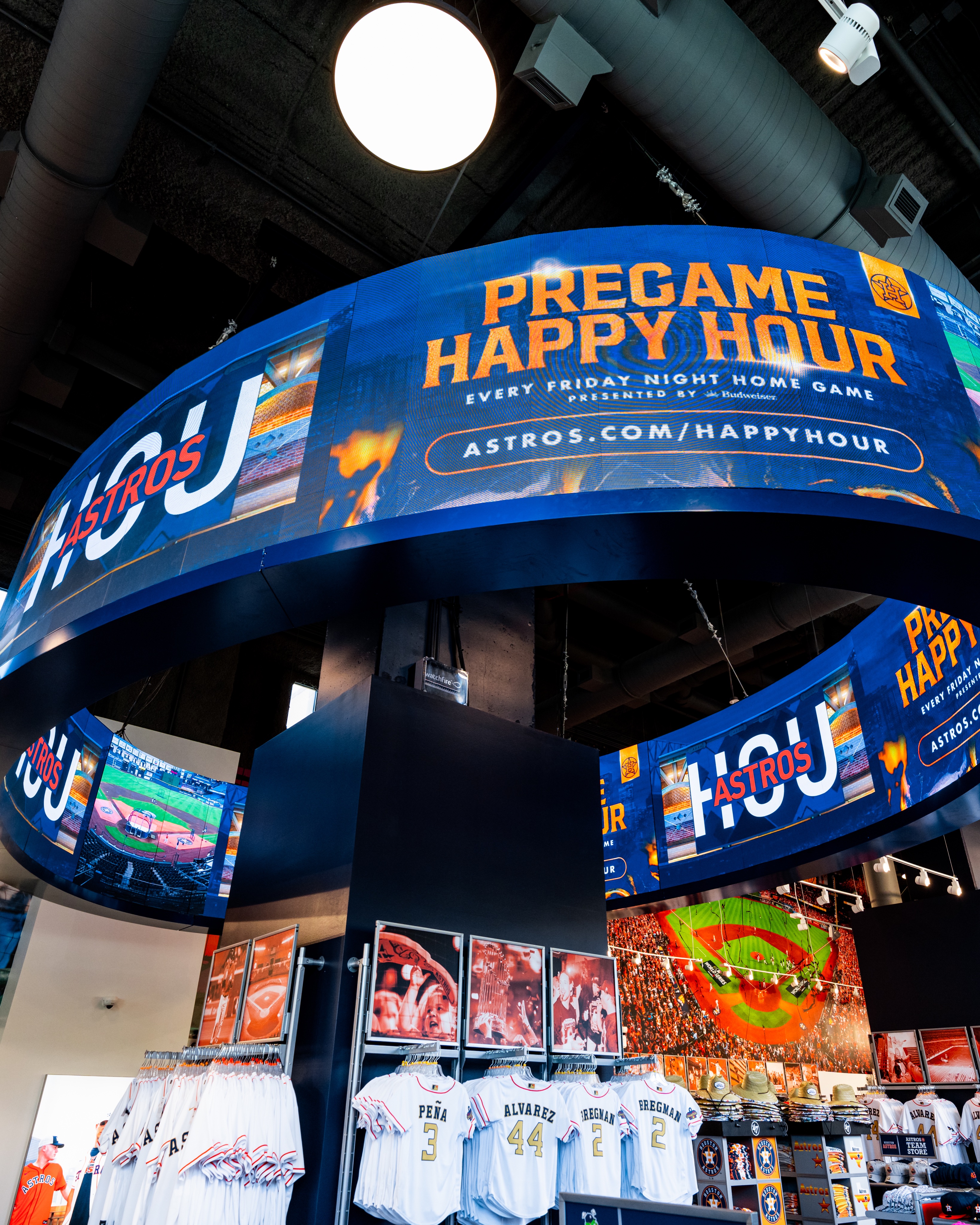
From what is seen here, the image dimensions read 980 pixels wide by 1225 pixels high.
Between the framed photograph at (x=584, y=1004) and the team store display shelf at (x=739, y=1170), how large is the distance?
2.62 m

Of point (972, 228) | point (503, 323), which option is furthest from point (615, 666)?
point (503, 323)

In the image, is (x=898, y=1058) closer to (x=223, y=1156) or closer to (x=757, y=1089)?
(x=757, y=1089)

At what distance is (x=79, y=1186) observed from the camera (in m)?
5.57

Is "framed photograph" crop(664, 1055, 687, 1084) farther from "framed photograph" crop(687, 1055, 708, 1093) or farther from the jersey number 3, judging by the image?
the jersey number 3

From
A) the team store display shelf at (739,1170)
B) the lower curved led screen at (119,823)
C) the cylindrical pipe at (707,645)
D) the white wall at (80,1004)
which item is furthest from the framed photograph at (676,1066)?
the lower curved led screen at (119,823)

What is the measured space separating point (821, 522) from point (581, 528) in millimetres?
697

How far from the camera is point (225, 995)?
459 cm

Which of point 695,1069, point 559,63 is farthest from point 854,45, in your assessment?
point 695,1069

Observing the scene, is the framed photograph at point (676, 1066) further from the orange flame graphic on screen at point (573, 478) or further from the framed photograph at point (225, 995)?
the orange flame graphic on screen at point (573, 478)

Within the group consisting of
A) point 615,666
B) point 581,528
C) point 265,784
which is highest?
point 615,666

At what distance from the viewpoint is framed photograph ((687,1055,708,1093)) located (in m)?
12.3

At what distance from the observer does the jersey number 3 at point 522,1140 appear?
147 inches

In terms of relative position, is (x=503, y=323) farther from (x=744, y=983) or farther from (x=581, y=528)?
(x=744, y=983)

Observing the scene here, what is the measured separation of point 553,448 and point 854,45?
2885mm
